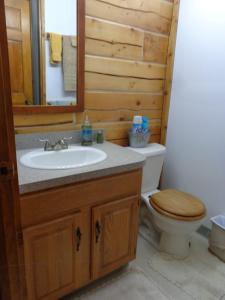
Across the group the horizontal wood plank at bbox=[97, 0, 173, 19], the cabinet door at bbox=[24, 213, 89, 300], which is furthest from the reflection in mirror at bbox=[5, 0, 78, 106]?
the cabinet door at bbox=[24, 213, 89, 300]

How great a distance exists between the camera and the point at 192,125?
1966 millimetres

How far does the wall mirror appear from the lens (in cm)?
133

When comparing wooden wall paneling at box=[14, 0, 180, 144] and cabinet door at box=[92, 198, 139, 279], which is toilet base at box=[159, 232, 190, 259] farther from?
wooden wall paneling at box=[14, 0, 180, 144]

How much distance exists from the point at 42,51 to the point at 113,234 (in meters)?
1.20

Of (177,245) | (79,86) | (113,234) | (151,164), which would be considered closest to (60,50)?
(79,86)

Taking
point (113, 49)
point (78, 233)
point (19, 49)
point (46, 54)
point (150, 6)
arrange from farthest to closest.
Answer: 1. point (150, 6)
2. point (113, 49)
3. point (46, 54)
4. point (19, 49)
5. point (78, 233)

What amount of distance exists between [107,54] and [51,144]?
30.1 inches

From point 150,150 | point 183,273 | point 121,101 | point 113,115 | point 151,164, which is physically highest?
point 121,101

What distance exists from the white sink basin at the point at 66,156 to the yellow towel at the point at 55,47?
0.57 metres

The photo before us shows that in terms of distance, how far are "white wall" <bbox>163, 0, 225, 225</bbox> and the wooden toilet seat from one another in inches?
11.7

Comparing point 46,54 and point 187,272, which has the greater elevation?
point 46,54

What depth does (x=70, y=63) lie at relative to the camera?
5.04 feet

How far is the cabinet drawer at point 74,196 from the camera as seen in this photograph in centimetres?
105

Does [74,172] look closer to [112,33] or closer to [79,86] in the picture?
[79,86]
